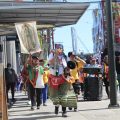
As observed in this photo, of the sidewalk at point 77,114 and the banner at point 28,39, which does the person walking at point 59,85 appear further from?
the banner at point 28,39

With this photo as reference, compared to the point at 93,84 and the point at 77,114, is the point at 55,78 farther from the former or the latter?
the point at 93,84

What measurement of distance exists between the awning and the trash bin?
2.02 metres

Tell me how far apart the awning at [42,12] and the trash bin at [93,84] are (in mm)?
2022

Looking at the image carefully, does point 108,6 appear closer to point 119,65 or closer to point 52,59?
point 52,59

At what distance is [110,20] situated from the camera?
570 inches

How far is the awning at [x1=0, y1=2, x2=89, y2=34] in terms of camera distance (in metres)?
15.5

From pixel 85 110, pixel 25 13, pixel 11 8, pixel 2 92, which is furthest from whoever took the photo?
pixel 25 13

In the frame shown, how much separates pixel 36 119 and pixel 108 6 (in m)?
4.17

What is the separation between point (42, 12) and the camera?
16.6m

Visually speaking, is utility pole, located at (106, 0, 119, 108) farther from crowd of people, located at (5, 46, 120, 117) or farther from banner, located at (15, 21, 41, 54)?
banner, located at (15, 21, 41, 54)

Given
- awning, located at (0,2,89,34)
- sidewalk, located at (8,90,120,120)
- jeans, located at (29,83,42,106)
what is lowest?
sidewalk, located at (8,90,120,120)

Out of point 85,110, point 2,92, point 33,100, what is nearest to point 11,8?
point 33,100

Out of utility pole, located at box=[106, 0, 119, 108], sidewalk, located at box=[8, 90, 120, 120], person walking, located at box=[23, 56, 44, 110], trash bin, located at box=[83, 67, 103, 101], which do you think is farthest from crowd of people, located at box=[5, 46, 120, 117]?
utility pole, located at box=[106, 0, 119, 108]

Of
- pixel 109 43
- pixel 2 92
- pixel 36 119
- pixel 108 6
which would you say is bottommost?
pixel 36 119
